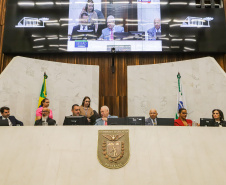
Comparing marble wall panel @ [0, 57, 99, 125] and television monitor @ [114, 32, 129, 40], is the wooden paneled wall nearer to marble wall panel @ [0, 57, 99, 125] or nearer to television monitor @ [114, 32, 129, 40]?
marble wall panel @ [0, 57, 99, 125]

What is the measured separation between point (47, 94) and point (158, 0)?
12.1 ft

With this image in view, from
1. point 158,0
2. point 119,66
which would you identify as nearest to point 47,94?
point 119,66

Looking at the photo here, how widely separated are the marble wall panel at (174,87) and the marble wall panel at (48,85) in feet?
3.31

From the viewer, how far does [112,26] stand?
6.80 meters

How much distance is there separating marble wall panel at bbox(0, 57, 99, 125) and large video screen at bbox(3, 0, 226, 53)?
2.09ft

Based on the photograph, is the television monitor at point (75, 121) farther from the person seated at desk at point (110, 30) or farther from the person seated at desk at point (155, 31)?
the person seated at desk at point (155, 31)

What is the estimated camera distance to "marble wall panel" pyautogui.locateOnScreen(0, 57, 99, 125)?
225 inches

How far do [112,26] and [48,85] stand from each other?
2.20 m

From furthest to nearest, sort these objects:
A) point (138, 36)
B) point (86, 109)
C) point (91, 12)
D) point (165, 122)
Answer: point (91, 12)
point (138, 36)
point (86, 109)
point (165, 122)
